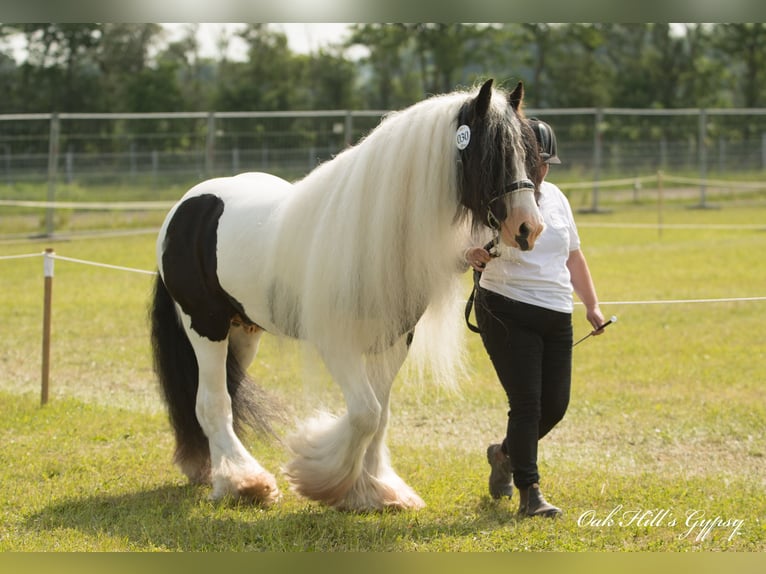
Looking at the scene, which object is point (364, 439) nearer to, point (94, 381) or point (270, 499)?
point (270, 499)

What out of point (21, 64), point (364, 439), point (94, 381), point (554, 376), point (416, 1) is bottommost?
point (94, 381)

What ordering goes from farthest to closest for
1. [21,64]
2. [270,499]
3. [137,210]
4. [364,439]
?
1. [21,64]
2. [137,210]
3. [270,499]
4. [364,439]

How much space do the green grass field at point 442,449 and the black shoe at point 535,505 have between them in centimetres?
7

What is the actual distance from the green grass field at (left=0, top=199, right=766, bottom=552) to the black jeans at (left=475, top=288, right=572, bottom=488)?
268 mm

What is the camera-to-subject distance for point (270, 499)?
457cm

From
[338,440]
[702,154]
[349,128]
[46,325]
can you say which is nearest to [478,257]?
[338,440]

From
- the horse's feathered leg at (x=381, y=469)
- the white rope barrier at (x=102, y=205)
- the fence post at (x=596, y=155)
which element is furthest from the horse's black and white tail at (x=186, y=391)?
the fence post at (x=596, y=155)

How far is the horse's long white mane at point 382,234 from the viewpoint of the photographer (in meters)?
3.80

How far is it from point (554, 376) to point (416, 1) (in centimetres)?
180

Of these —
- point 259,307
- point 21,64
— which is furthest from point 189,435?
point 21,64

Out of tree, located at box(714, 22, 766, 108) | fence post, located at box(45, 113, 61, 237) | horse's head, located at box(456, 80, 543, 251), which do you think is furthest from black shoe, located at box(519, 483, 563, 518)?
tree, located at box(714, 22, 766, 108)

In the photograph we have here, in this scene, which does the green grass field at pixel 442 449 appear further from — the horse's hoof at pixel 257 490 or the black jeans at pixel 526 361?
the black jeans at pixel 526 361

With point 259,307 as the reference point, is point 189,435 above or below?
below

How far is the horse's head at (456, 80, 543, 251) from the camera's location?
11.9 ft
